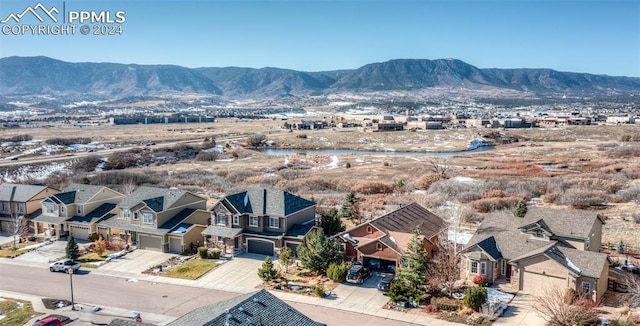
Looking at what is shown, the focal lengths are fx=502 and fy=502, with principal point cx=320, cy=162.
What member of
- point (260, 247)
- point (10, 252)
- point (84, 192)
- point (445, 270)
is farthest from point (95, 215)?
point (445, 270)

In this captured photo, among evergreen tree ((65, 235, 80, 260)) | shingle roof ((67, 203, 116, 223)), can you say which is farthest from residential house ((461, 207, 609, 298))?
shingle roof ((67, 203, 116, 223))

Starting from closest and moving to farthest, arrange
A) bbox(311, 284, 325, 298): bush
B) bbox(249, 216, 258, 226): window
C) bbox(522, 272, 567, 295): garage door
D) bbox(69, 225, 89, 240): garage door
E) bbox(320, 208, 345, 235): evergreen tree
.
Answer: bbox(522, 272, 567, 295): garage door < bbox(311, 284, 325, 298): bush < bbox(249, 216, 258, 226): window < bbox(320, 208, 345, 235): evergreen tree < bbox(69, 225, 89, 240): garage door

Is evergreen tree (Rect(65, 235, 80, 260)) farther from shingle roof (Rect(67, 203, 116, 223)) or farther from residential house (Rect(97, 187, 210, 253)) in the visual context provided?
shingle roof (Rect(67, 203, 116, 223))

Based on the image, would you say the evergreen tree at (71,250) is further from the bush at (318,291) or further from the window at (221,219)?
the bush at (318,291)

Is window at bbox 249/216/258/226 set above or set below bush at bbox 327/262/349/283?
above

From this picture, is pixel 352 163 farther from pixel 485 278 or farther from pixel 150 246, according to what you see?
pixel 485 278
